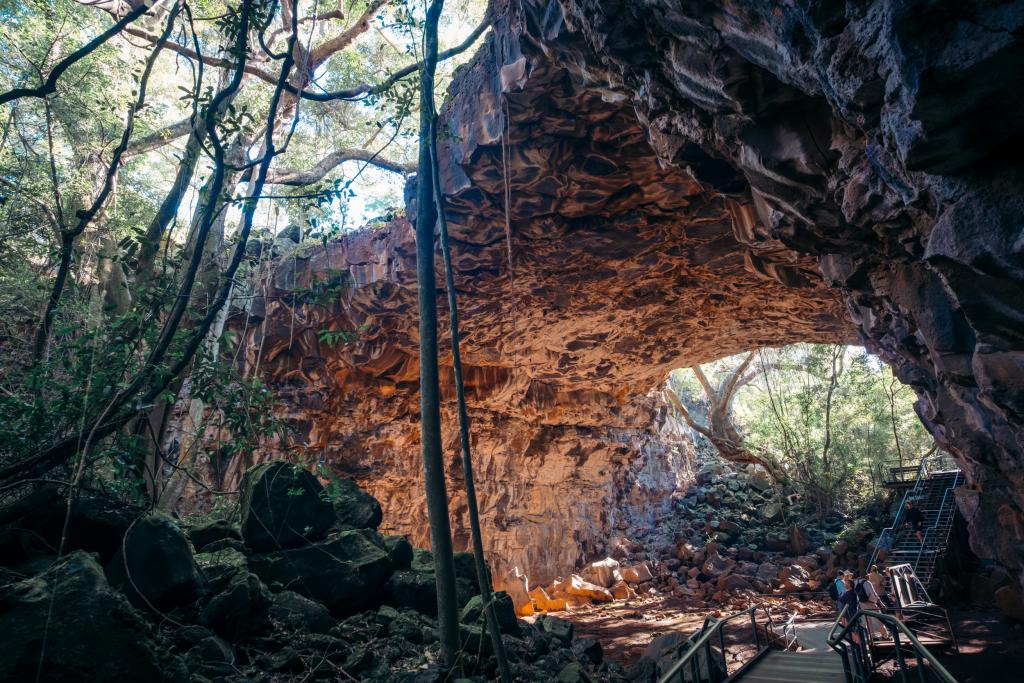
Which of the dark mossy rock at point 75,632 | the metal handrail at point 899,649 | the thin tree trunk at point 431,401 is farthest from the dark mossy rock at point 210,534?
the metal handrail at point 899,649

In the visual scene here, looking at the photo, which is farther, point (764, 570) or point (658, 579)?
point (658, 579)

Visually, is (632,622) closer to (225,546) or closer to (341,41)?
(225,546)

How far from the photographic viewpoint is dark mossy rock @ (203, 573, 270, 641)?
146 inches

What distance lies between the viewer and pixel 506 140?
5895 millimetres

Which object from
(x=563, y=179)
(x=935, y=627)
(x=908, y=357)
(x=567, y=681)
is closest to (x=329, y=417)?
(x=563, y=179)

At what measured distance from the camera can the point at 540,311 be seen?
32.1 ft

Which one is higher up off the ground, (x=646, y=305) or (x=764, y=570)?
(x=646, y=305)

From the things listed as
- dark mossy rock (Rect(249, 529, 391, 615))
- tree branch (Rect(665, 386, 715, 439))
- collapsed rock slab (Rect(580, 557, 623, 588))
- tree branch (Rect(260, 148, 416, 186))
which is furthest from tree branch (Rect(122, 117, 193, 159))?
tree branch (Rect(665, 386, 715, 439))

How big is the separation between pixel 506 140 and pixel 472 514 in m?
3.96

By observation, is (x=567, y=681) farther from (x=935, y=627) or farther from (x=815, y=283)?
(x=935, y=627)

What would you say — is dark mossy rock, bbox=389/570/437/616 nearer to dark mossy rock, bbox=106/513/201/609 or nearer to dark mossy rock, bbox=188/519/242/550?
dark mossy rock, bbox=188/519/242/550

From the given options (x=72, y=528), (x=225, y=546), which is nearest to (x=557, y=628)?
(x=225, y=546)

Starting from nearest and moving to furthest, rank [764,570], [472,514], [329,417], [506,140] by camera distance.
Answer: [472,514]
[506,140]
[329,417]
[764,570]

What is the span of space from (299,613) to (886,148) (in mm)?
4874
